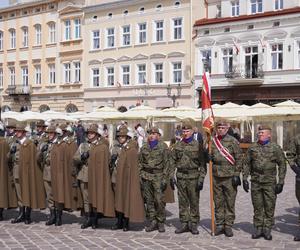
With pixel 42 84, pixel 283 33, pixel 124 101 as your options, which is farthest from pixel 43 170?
pixel 42 84

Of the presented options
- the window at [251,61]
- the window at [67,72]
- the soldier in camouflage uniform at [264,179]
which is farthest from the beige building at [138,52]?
the soldier in camouflage uniform at [264,179]

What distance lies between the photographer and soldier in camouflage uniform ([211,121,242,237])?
8914mm

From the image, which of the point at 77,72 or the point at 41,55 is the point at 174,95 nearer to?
the point at 77,72

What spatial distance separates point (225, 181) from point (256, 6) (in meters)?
26.2

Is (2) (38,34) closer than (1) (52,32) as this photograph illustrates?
No

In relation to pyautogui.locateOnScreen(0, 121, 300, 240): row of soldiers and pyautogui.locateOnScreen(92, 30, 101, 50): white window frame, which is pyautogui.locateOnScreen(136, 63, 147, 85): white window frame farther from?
pyautogui.locateOnScreen(0, 121, 300, 240): row of soldiers

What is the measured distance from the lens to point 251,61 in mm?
33406

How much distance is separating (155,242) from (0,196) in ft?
11.3

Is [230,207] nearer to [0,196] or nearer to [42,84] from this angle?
[0,196]

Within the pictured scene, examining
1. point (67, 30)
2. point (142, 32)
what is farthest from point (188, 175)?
point (67, 30)

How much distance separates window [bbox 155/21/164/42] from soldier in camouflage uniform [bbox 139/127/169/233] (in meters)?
29.2

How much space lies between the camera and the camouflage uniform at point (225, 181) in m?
Answer: 8.92

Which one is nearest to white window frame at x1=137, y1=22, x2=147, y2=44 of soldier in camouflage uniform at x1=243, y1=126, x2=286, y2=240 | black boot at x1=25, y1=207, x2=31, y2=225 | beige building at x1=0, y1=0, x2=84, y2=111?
beige building at x1=0, y1=0, x2=84, y2=111

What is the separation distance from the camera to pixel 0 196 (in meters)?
10.4
